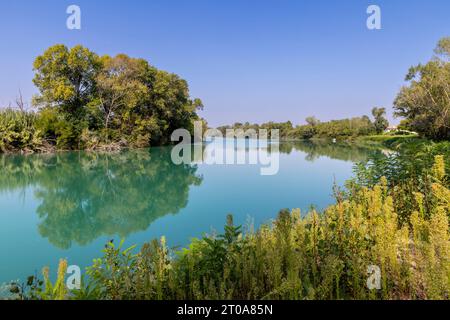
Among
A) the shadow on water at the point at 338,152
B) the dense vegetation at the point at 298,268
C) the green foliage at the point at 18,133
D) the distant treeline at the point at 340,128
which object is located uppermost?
the distant treeline at the point at 340,128

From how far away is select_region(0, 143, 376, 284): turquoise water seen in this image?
16.6ft

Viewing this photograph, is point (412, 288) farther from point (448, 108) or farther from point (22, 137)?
point (22, 137)

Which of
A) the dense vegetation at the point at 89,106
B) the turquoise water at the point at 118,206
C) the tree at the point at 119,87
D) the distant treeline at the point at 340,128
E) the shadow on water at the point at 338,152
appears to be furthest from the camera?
the distant treeline at the point at 340,128

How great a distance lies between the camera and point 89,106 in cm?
2909

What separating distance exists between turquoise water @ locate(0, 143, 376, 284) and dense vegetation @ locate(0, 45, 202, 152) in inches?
542

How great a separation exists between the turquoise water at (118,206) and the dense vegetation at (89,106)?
13.8 meters

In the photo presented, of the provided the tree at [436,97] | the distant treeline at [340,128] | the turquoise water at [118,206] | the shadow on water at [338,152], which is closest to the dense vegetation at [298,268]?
the turquoise water at [118,206]

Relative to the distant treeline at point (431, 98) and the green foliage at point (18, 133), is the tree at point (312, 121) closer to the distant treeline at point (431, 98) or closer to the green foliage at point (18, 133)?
the distant treeline at point (431, 98)

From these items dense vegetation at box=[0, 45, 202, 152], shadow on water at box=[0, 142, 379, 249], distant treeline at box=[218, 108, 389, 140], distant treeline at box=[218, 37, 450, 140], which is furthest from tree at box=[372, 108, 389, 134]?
shadow on water at box=[0, 142, 379, 249]

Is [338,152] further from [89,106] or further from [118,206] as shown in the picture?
[89,106]

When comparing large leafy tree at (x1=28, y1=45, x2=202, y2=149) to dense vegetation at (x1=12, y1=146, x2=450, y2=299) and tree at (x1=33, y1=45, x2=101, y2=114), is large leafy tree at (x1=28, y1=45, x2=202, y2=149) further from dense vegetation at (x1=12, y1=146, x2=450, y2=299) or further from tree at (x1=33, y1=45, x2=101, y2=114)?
dense vegetation at (x1=12, y1=146, x2=450, y2=299)

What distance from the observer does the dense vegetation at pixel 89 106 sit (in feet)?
82.2
